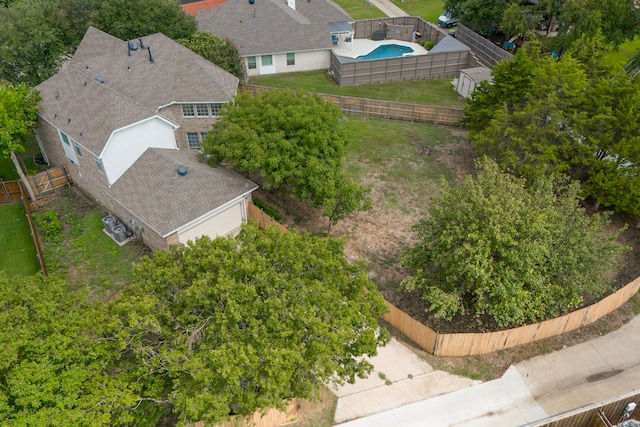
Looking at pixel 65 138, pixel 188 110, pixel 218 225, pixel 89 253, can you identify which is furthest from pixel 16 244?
pixel 188 110

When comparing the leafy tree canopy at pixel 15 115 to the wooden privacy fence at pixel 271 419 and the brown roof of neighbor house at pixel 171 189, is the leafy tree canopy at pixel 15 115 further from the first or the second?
the wooden privacy fence at pixel 271 419

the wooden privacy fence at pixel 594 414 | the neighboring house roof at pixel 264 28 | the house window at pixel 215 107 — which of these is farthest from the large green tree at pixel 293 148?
the neighboring house roof at pixel 264 28

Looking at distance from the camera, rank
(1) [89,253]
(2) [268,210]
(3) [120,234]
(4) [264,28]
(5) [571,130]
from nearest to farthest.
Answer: (1) [89,253], (3) [120,234], (5) [571,130], (2) [268,210], (4) [264,28]

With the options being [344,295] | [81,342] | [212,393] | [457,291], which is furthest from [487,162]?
[81,342]

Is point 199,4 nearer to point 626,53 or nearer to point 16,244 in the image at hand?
point 16,244

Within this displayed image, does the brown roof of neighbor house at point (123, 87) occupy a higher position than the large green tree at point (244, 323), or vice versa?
the brown roof of neighbor house at point (123, 87)

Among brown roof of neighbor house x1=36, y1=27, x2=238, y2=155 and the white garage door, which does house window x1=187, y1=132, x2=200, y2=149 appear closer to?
brown roof of neighbor house x1=36, y1=27, x2=238, y2=155
